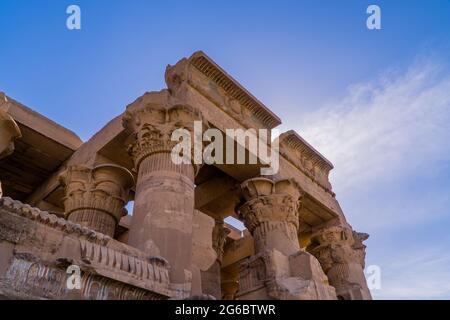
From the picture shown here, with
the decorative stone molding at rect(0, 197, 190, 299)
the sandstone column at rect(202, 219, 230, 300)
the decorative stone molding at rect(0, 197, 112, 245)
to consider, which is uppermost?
the sandstone column at rect(202, 219, 230, 300)

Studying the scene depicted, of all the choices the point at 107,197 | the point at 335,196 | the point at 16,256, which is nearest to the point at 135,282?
the point at 16,256

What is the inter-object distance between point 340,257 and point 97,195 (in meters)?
7.41

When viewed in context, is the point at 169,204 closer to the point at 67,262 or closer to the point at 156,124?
the point at 156,124

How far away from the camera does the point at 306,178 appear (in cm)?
1234

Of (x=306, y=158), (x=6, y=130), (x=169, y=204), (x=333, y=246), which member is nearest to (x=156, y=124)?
(x=169, y=204)

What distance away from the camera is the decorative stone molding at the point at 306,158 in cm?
1221

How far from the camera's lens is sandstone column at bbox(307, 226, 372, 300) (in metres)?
11.3

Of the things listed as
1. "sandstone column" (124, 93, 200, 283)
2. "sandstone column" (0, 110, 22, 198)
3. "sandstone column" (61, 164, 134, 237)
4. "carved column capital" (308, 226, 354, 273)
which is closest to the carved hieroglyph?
"sandstone column" (124, 93, 200, 283)

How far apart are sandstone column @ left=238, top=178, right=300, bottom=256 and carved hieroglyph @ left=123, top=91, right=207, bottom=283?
2919 millimetres

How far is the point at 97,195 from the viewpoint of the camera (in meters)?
8.77

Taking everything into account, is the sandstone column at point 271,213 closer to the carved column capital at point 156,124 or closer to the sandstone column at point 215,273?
the sandstone column at point 215,273

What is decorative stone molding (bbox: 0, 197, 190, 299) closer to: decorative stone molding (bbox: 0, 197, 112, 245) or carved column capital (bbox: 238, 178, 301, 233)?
decorative stone molding (bbox: 0, 197, 112, 245)
